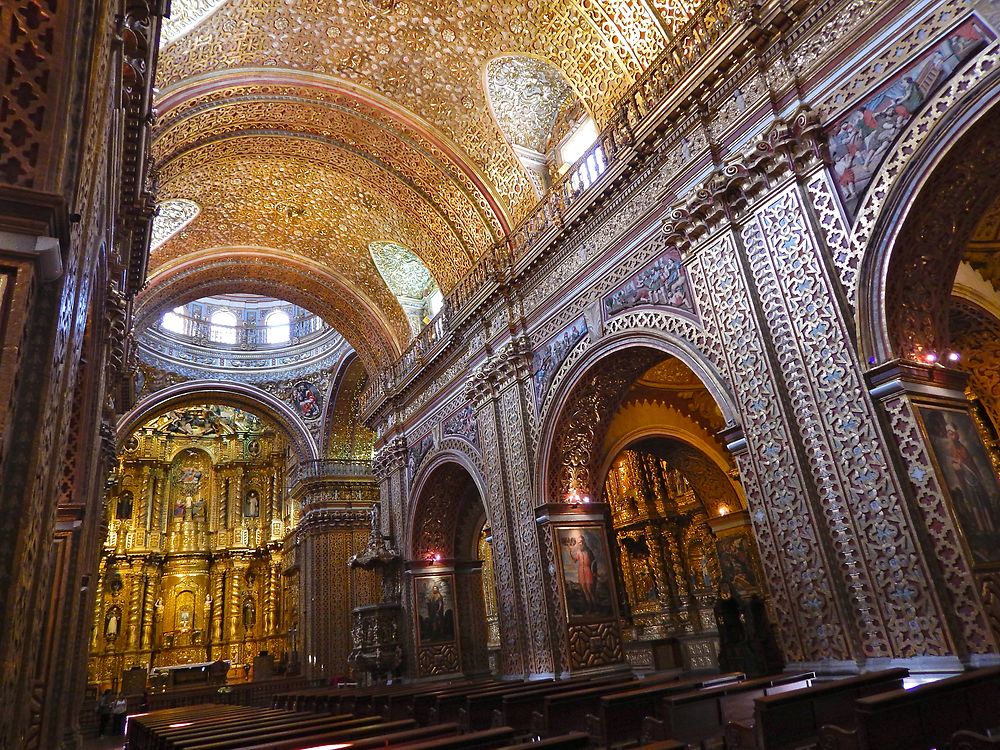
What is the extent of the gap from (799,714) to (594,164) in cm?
801

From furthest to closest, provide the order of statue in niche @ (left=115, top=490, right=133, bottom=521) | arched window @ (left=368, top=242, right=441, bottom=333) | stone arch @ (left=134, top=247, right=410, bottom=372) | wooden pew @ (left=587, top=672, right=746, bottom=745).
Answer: statue in niche @ (left=115, top=490, right=133, bottom=521)
arched window @ (left=368, top=242, right=441, bottom=333)
stone arch @ (left=134, top=247, right=410, bottom=372)
wooden pew @ (left=587, top=672, right=746, bottom=745)

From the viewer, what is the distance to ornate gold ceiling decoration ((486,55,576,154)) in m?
11.1

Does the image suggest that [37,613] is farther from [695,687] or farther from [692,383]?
[692,383]

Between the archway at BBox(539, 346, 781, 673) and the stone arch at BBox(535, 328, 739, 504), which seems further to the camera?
the archway at BBox(539, 346, 781, 673)

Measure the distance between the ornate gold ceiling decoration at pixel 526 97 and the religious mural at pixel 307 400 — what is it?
14000 millimetres

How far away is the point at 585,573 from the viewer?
32.4 feet

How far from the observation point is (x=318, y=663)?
63.8ft

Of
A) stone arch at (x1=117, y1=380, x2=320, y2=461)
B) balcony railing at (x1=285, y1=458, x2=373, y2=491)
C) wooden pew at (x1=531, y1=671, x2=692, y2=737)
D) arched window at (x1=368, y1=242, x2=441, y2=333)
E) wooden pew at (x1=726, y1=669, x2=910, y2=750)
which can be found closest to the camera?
wooden pew at (x1=726, y1=669, x2=910, y2=750)

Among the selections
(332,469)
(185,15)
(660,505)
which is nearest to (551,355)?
(660,505)

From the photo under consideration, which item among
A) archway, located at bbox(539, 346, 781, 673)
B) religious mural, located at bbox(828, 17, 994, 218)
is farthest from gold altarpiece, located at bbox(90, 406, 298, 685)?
religious mural, located at bbox(828, 17, 994, 218)

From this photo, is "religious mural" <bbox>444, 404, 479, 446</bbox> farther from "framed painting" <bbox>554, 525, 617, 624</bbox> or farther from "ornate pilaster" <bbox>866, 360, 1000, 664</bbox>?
"ornate pilaster" <bbox>866, 360, 1000, 664</bbox>

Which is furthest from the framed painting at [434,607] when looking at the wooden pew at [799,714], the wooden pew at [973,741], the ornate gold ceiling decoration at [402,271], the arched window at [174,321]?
the arched window at [174,321]

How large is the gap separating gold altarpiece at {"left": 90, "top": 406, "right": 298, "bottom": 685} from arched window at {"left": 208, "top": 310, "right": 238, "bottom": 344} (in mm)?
5345

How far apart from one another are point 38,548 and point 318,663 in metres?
18.0
